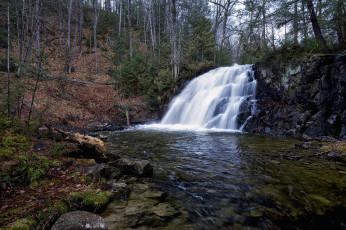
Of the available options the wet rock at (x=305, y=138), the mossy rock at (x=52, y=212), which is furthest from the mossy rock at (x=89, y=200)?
the wet rock at (x=305, y=138)

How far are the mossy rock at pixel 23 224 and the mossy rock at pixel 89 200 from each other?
16.8 inches

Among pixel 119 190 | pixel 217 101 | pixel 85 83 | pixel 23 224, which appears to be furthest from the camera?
pixel 85 83

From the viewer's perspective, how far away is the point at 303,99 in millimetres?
8641

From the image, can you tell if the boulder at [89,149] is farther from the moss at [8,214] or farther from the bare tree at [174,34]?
the bare tree at [174,34]

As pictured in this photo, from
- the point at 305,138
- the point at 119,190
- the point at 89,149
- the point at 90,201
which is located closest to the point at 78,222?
the point at 90,201

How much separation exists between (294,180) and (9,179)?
4843 mm

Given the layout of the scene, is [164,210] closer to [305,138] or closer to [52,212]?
[52,212]

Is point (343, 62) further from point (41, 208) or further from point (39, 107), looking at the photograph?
point (39, 107)

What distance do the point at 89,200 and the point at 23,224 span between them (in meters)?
0.73

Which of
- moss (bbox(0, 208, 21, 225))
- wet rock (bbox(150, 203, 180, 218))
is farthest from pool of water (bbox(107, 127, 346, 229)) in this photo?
moss (bbox(0, 208, 21, 225))

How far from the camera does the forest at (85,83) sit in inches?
98.0

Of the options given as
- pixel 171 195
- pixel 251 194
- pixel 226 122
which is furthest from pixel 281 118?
pixel 171 195

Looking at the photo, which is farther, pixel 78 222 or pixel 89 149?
pixel 89 149

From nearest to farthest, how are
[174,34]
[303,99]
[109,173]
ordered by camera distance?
[109,173], [303,99], [174,34]
